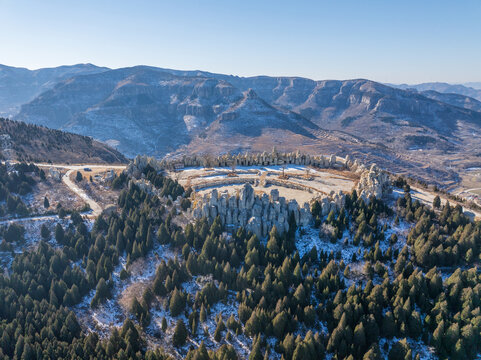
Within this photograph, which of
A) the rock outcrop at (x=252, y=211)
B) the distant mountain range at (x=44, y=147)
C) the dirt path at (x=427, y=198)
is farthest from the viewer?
the distant mountain range at (x=44, y=147)

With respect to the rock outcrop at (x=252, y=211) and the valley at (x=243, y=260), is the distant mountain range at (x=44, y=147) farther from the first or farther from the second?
the rock outcrop at (x=252, y=211)

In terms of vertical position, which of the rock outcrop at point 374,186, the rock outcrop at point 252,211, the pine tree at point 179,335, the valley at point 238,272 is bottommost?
the pine tree at point 179,335

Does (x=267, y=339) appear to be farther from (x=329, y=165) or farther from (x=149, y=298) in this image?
(x=329, y=165)

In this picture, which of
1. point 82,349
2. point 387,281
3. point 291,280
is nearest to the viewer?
point 82,349

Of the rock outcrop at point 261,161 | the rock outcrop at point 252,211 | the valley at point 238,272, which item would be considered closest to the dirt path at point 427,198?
the valley at point 238,272

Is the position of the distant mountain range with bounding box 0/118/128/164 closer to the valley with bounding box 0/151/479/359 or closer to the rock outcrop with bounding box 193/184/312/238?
the valley with bounding box 0/151/479/359

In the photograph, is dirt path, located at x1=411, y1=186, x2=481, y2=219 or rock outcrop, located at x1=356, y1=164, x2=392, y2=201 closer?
dirt path, located at x1=411, y1=186, x2=481, y2=219

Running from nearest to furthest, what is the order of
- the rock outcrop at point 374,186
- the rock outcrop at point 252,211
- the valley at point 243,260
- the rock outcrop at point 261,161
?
the valley at point 243,260, the rock outcrop at point 252,211, the rock outcrop at point 374,186, the rock outcrop at point 261,161

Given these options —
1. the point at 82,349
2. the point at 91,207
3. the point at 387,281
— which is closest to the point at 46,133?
the point at 91,207

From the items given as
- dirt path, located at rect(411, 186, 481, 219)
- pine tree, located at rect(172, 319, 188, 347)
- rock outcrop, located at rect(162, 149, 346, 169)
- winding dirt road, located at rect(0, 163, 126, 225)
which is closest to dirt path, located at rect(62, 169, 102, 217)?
winding dirt road, located at rect(0, 163, 126, 225)

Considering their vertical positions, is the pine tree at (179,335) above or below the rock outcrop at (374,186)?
below

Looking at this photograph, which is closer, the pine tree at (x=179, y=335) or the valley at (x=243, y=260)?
the pine tree at (x=179, y=335)
